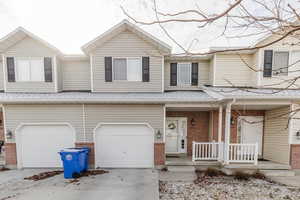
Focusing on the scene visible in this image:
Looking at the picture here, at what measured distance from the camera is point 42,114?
670 centimetres

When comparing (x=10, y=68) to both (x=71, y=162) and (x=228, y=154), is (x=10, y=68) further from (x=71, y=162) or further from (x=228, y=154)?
(x=228, y=154)

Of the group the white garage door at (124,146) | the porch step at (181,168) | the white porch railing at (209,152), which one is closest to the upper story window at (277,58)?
the white porch railing at (209,152)

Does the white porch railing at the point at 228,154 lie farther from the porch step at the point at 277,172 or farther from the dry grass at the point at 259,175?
the porch step at the point at 277,172

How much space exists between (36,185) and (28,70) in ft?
17.5

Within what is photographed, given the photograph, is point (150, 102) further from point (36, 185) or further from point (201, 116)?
point (36, 185)

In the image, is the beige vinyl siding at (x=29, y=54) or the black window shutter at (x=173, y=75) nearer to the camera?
the beige vinyl siding at (x=29, y=54)

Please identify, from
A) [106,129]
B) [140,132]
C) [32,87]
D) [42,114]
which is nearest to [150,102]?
[140,132]

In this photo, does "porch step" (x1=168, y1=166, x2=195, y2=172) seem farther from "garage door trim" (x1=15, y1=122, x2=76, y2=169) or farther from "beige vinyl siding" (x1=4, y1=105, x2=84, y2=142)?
"garage door trim" (x1=15, y1=122, x2=76, y2=169)

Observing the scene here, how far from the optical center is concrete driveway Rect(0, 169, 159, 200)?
176 inches

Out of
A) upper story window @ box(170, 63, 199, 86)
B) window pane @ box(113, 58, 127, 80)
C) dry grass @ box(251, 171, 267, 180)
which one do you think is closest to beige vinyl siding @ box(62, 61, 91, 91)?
window pane @ box(113, 58, 127, 80)

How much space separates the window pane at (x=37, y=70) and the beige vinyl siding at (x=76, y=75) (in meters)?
0.95

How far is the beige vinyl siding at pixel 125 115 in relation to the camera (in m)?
6.73

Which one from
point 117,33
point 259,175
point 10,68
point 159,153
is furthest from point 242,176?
point 10,68

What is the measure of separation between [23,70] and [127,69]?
5.07 meters
